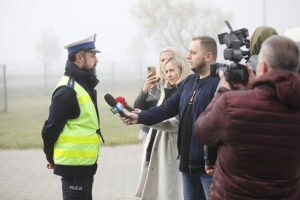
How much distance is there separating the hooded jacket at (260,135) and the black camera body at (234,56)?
0.21 meters

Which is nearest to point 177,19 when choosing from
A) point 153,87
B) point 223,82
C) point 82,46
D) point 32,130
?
point 32,130

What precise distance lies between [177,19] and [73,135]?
37.3 metres

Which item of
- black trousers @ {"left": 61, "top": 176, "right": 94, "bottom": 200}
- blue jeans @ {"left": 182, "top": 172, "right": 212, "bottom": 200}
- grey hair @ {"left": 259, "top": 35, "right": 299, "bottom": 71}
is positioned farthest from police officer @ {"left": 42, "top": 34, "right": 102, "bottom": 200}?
grey hair @ {"left": 259, "top": 35, "right": 299, "bottom": 71}

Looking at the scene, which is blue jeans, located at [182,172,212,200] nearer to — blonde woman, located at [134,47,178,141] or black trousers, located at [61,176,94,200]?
black trousers, located at [61,176,94,200]

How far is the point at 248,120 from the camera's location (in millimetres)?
2432

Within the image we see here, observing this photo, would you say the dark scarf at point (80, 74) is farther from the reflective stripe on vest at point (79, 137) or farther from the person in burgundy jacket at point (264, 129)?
the person in burgundy jacket at point (264, 129)

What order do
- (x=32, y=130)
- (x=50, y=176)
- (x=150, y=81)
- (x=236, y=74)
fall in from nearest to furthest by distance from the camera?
(x=236, y=74) → (x=150, y=81) → (x=50, y=176) → (x=32, y=130)

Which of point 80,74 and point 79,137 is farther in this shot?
point 80,74

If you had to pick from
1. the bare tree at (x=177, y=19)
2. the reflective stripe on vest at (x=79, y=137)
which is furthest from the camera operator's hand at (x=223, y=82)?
the bare tree at (x=177, y=19)

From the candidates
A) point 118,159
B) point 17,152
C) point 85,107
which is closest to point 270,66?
point 85,107

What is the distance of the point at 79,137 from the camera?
3928 mm

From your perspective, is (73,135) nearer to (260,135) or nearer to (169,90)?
(169,90)

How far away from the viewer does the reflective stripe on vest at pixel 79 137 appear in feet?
12.8

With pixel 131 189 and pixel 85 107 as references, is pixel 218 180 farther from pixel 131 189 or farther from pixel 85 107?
pixel 131 189
